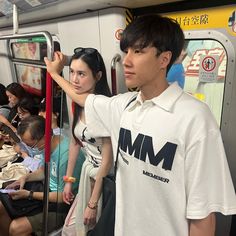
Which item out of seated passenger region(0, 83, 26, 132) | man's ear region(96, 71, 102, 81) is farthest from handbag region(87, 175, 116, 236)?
seated passenger region(0, 83, 26, 132)

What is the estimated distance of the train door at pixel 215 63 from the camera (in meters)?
1.63

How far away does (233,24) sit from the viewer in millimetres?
1570

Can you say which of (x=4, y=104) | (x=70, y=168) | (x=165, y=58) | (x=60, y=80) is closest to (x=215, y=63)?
(x=165, y=58)

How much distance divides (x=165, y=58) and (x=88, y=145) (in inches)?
40.1

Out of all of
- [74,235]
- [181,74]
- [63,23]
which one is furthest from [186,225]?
[63,23]

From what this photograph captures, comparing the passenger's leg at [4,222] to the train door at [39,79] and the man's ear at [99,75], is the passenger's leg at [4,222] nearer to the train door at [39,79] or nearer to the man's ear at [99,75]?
the train door at [39,79]

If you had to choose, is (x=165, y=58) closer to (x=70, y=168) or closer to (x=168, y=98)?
(x=168, y=98)

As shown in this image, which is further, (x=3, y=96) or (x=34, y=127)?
(x=3, y=96)

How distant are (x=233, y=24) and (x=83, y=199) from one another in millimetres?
1627

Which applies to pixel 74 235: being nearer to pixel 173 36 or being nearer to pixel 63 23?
pixel 173 36

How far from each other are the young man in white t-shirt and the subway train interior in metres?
0.64

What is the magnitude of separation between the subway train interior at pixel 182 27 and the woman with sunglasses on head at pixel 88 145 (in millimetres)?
205

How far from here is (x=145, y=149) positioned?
1.18 m

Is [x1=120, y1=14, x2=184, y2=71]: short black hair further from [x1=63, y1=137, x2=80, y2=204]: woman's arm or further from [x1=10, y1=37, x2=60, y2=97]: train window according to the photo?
[x1=10, y1=37, x2=60, y2=97]: train window
